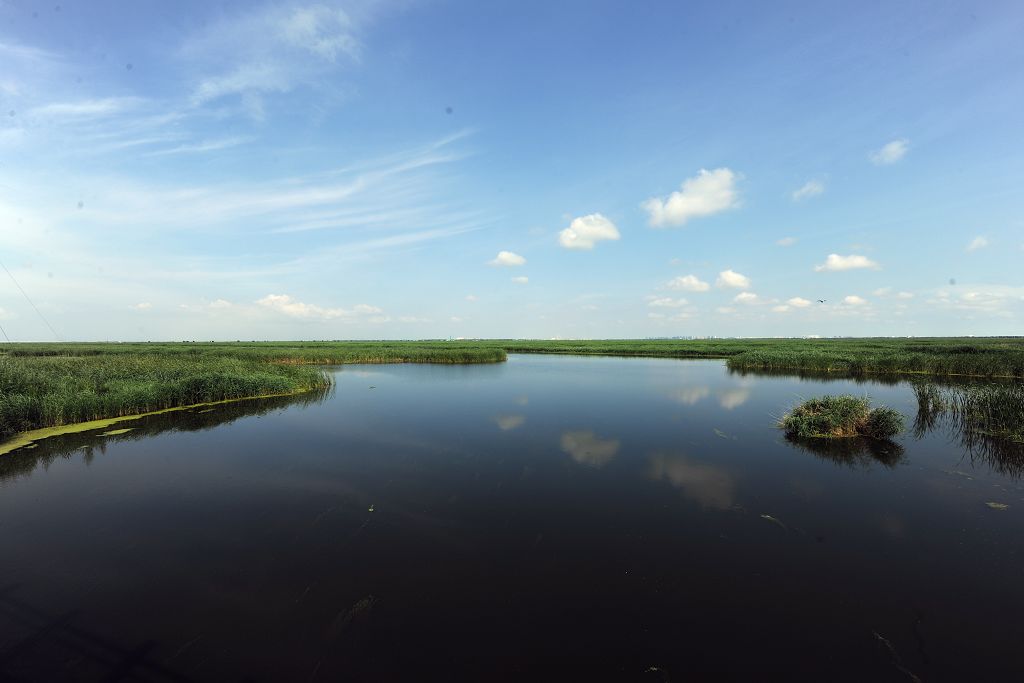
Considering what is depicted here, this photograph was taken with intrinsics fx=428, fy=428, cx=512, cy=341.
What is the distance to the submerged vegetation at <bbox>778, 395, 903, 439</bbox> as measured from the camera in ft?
49.0

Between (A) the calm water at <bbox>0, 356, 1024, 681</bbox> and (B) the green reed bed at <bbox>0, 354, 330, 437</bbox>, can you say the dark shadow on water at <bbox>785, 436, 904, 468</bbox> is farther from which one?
(B) the green reed bed at <bbox>0, 354, 330, 437</bbox>

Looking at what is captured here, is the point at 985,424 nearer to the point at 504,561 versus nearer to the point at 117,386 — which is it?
the point at 504,561

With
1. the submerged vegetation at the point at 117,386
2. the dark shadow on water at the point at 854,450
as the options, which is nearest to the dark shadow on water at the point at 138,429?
the submerged vegetation at the point at 117,386

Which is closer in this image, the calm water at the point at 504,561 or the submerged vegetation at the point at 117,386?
the calm water at the point at 504,561

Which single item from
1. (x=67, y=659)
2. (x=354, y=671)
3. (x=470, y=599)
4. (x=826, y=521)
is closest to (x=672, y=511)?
(x=826, y=521)

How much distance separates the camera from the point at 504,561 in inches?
274

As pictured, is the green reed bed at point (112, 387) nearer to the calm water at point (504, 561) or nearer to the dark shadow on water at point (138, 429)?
the dark shadow on water at point (138, 429)

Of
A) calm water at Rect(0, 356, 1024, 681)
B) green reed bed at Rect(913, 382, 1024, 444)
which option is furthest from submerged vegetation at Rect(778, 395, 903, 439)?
green reed bed at Rect(913, 382, 1024, 444)

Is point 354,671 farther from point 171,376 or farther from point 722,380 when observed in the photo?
point 722,380

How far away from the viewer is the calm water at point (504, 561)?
193 inches

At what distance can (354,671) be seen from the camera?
Result: 463 centimetres

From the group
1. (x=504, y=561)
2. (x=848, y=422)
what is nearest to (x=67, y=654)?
(x=504, y=561)

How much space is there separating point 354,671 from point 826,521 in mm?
8994

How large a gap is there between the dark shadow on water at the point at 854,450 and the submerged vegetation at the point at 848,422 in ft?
0.91
